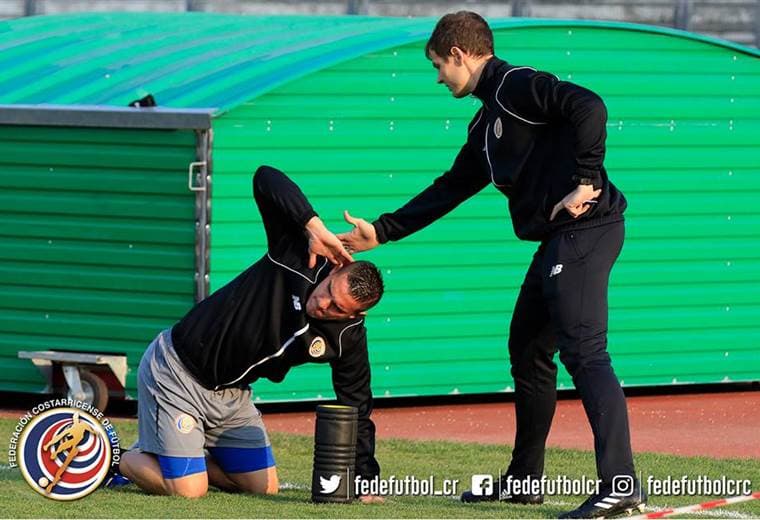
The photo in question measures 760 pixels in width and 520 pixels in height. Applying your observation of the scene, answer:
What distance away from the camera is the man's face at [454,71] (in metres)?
7.77

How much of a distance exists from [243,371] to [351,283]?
0.76 metres

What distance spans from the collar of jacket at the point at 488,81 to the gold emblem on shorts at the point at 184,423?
6.04 ft

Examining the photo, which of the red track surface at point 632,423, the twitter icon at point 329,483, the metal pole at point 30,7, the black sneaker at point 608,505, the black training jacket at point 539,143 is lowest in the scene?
the red track surface at point 632,423

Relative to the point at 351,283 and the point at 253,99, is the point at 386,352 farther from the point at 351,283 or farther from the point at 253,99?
the point at 351,283

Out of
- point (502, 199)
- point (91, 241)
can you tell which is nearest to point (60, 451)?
point (91, 241)

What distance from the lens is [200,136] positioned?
11.5 m

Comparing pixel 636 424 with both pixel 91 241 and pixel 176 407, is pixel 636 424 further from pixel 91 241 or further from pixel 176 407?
pixel 176 407

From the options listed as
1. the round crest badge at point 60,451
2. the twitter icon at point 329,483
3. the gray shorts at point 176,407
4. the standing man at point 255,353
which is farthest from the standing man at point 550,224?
the round crest badge at point 60,451

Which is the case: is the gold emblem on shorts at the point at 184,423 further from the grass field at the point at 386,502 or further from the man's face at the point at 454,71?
the man's face at the point at 454,71

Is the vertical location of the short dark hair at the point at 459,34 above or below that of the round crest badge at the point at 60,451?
above

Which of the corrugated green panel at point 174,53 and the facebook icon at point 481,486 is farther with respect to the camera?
the corrugated green panel at point 174,53

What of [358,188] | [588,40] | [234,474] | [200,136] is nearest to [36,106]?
[200,136]

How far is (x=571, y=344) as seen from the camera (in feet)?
24.6

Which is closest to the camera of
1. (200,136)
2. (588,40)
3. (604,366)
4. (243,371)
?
(604,366)
